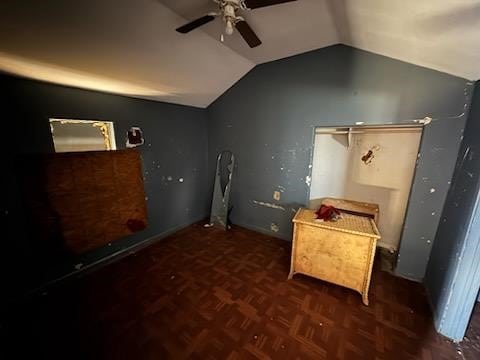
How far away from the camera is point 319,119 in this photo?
2.53 metres

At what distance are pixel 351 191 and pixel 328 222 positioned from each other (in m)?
1.32

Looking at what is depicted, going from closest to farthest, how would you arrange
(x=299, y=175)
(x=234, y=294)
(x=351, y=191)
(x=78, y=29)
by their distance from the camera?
(x=78, y=29), (x=234, y=294), (x=299, y=175), (x=351, y=191)

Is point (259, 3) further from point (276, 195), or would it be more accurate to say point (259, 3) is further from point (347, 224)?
point (276, 195)

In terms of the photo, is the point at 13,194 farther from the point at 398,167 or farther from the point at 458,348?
the point at 398,167

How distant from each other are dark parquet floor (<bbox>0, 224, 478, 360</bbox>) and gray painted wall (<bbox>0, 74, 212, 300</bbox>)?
0.41m

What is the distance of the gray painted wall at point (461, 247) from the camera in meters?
1.45

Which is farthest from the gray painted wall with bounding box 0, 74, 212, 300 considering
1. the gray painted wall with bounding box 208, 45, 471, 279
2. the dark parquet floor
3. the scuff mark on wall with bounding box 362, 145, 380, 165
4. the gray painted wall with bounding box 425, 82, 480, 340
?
the gray painted wall with bounding box 425, 82, 480, 340

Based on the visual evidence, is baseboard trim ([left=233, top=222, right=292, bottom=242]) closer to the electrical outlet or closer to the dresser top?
the electrical outlet

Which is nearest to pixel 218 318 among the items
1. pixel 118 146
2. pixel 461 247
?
pixel 461 247

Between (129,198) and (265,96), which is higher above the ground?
(265,96)

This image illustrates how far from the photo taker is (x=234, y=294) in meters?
2.01

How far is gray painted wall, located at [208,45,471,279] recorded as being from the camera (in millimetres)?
1941

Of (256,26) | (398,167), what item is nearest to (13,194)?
(256,26)

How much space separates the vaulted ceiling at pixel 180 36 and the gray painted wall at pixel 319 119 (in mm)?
182
